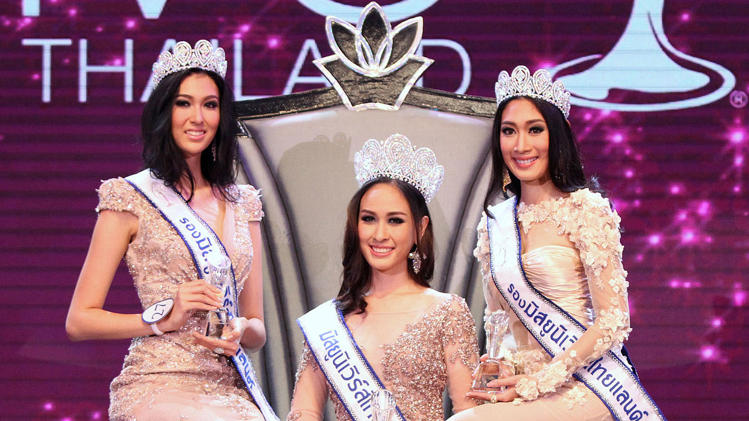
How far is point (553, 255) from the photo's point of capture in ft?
8.15

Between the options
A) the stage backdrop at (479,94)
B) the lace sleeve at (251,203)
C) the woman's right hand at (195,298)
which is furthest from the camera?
the stage backdrop at (479,94)

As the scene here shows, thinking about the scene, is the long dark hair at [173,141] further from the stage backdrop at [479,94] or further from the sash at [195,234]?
the stage backdrop at [479,94]

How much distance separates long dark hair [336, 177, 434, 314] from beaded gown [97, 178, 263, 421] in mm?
337

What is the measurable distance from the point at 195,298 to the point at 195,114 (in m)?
0.55

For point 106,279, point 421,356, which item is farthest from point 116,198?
point 421,356

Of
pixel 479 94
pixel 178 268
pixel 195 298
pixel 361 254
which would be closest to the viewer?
pixel 195 298

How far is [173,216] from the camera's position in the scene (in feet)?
8.14

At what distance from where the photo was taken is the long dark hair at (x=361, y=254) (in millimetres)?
2666

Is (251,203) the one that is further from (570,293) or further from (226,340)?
(570,293)

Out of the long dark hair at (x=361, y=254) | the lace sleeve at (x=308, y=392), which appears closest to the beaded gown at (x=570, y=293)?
the long dark hair at (x=361, y=254)

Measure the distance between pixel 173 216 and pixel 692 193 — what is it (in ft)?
6.93

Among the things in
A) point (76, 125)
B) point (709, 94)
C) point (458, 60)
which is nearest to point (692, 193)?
point (709, 94)

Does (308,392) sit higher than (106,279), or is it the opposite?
(106,279)

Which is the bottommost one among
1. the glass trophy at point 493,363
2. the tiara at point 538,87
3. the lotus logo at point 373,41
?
the glass trophy at point 493,363
